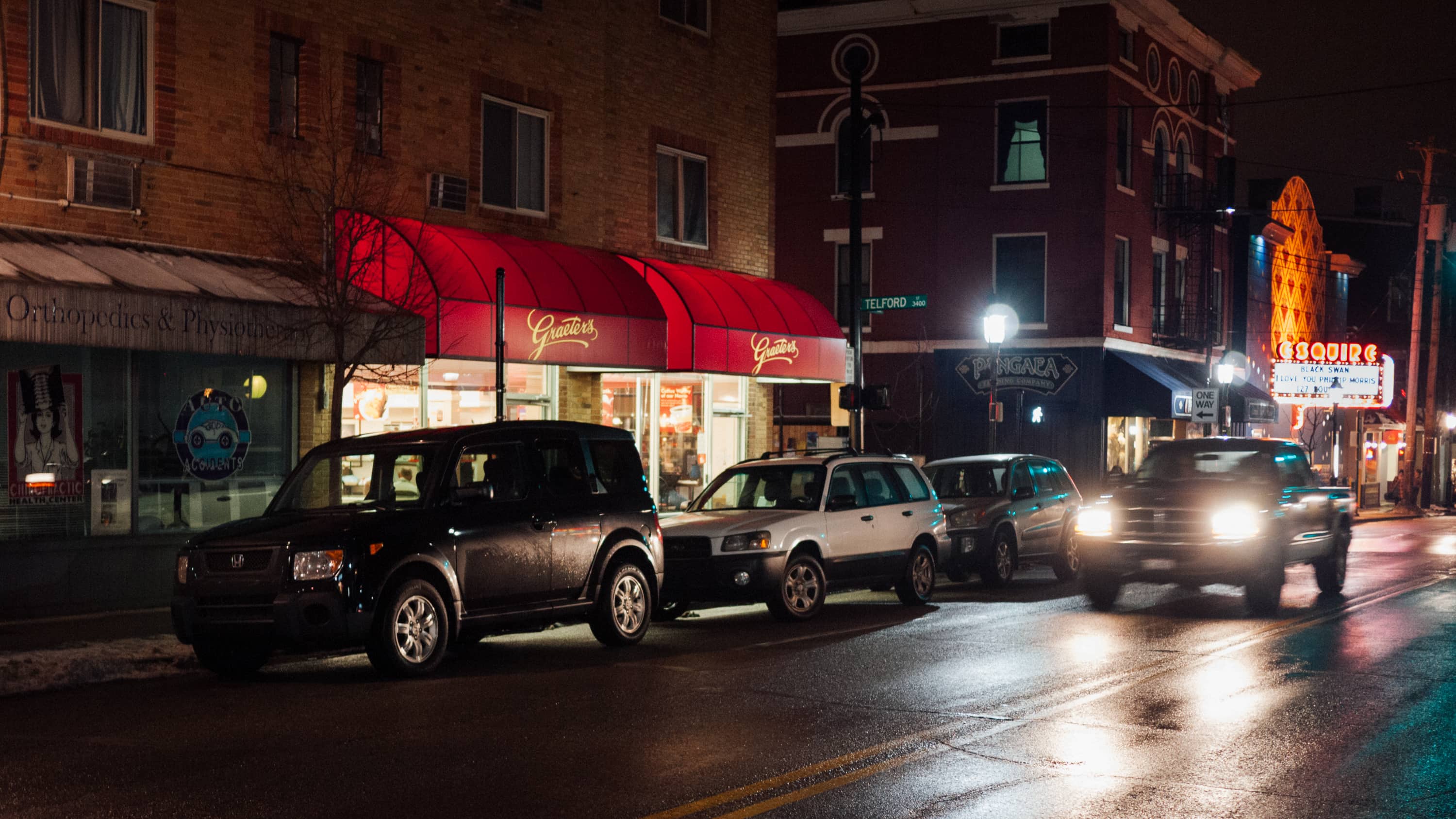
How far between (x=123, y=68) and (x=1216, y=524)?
12406 millimetres

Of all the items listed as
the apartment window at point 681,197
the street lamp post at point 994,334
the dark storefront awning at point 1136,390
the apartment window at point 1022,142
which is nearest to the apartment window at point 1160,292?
the dark storefront awning at point 1136,390

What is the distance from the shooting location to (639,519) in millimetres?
13320

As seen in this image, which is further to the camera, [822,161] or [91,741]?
[822,161]

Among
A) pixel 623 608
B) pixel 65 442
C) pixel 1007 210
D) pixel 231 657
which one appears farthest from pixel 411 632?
pixel 1007 210

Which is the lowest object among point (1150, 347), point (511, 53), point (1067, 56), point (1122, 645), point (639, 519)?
point (1122, 645)

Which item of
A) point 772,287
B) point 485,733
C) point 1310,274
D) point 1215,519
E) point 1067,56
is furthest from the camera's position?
point 1310,274

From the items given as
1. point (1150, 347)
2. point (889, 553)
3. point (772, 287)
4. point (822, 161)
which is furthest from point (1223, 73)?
point (889, 553)

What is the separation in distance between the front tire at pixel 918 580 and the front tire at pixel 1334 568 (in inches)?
179

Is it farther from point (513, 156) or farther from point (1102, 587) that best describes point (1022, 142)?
point (1102, 587)

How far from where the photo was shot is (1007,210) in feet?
123

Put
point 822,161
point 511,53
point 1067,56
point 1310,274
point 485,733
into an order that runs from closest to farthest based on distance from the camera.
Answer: point 485,733
point 511,53
point 1067,56
point 822,161
point 1310,274

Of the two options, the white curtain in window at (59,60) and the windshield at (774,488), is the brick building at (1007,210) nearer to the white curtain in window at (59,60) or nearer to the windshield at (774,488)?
the windshield at (774,488)

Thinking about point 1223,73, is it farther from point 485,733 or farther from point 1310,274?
point 485,733

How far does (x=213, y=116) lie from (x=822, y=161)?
79.5 feet
